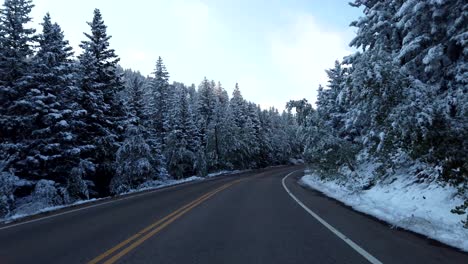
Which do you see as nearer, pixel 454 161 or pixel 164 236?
pixel 164 236

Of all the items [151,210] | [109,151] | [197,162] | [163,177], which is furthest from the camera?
[197,162]

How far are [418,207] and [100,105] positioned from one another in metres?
23.1

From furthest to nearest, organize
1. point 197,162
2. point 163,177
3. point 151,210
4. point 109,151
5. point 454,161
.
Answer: point 197,162 < point 163,177 < point 109,151 < point 151,210 < point 454,161

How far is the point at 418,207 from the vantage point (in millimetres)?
9453

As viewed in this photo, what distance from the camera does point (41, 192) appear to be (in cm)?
1945

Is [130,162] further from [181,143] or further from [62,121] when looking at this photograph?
[181,143]

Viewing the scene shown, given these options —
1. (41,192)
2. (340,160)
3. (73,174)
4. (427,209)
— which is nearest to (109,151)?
(73,174)

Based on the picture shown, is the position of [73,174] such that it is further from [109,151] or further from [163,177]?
[163,177]

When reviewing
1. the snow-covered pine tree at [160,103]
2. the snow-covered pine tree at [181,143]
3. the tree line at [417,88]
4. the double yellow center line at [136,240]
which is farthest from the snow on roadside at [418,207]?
the snow-covered pine tree at [160,103]

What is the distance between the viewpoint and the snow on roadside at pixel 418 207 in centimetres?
688

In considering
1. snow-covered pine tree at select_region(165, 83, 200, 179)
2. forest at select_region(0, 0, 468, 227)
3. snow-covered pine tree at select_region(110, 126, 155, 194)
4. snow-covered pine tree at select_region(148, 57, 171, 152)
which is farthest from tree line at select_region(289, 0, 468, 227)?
snow-covered pine tree at select_region(148, 57, 171, 152)

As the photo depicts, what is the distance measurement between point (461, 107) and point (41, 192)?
749 inches

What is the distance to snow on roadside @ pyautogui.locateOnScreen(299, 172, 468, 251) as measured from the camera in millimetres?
6879

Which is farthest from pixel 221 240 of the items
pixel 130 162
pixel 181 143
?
pixel 181 143
